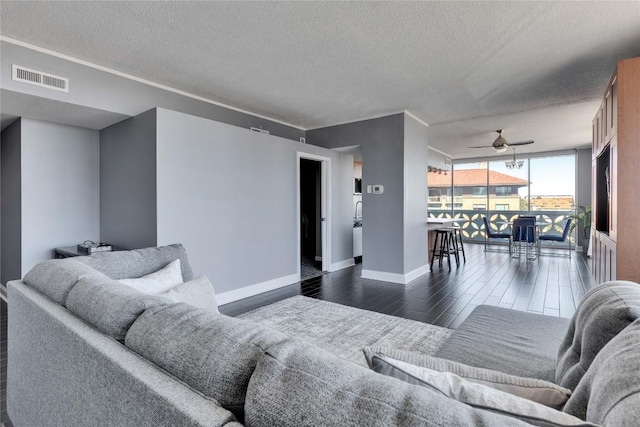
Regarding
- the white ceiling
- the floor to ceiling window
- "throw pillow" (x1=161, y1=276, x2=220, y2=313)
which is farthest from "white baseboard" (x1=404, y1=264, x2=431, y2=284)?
"throw pillow" (x1=161, y1=276, x2=220, y2=313)

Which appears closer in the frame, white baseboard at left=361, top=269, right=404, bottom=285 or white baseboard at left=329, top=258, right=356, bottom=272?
white baseboard at left=361, top=269, right=404, bottom=285

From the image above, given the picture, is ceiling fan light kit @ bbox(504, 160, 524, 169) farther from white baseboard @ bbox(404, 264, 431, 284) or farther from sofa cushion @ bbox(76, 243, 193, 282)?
sofa cushion @ bbox(76, 243, 193, 282)

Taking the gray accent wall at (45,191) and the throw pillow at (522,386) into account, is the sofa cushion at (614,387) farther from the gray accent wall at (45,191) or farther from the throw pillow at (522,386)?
the gray accent wall at (45,191)

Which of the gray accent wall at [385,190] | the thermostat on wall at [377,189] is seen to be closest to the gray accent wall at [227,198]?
the gray accent wall at [385,190]

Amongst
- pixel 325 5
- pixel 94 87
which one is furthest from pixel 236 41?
pixel 94 87

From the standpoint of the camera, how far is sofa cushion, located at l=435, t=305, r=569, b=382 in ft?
4.59

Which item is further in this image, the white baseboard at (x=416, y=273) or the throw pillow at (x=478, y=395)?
the white baseboard at (x=416, y=273)

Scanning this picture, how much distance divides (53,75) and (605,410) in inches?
164

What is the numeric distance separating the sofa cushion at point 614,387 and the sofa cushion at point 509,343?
2.08 ft

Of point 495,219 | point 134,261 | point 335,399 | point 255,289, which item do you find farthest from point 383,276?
point 495,219

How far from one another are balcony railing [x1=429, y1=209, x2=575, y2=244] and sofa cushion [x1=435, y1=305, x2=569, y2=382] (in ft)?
23.3

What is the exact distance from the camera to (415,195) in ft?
17.4

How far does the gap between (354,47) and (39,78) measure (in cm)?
285

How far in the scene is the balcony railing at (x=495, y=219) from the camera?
8414 mm
